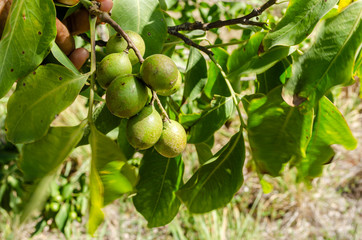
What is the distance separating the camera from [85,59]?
974 millimetres

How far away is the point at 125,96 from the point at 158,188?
1.26ft

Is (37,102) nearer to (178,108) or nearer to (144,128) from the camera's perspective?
(144,128)

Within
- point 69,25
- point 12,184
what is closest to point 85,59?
point 69,25

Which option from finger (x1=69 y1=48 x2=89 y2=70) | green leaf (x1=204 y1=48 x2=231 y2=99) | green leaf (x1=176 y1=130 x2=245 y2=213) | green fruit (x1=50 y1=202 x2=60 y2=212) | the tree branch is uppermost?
the tree branch

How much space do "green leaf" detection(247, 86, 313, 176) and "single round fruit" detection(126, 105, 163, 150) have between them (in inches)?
9.8

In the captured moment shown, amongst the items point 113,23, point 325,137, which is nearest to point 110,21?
point 113,23

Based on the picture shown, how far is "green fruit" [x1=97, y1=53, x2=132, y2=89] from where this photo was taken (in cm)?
74

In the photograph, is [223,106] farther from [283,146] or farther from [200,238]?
[200,238]

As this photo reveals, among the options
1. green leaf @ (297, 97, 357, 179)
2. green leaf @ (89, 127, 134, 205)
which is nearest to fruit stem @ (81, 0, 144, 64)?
green leaf @ (89, 127, 134, 205)

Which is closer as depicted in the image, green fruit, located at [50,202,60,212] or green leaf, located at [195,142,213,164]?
green leaf, located at [195,142,213,164]

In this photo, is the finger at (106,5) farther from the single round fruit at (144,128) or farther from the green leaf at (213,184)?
the green leaf at (213,184)

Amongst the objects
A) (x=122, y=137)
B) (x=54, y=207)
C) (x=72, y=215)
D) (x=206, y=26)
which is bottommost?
(x=72, y=215)

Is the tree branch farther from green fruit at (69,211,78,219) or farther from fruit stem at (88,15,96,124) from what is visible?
green fruit at (69,211,78,219)

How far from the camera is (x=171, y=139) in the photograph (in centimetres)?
79
